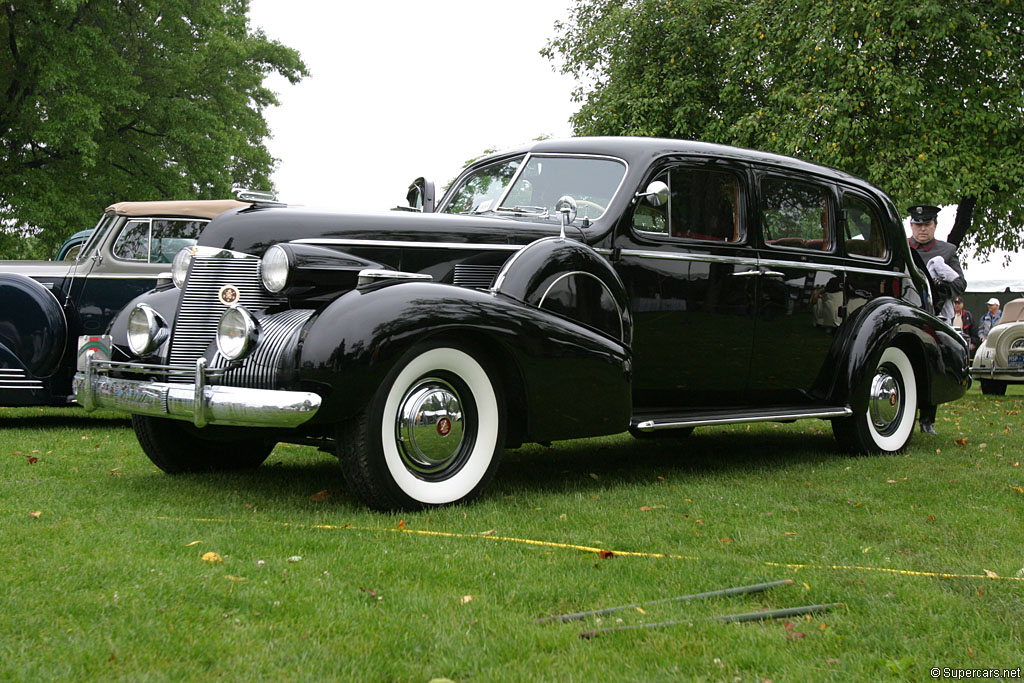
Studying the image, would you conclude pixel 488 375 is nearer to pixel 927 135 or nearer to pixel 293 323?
pixel 293 323

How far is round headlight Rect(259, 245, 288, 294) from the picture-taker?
14.9 feet

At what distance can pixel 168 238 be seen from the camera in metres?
8.86

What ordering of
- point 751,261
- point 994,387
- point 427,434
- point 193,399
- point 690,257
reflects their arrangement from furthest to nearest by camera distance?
1. point 994,387
2. point 751,261
3. point 690,257
4. point 427,434
5. point 193,399

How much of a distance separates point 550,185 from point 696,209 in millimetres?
924

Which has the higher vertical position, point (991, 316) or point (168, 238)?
point (168, 238)

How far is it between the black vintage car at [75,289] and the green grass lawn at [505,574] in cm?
275

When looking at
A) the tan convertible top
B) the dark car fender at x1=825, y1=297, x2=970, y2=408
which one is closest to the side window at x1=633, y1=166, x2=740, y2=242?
the dark car fender at x1=825, y1=297, x2=970, y2=408

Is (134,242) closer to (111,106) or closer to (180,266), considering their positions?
(180,266)

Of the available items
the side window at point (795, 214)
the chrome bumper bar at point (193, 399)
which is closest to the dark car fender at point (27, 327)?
the chrome bumper bar at point (193, 399)

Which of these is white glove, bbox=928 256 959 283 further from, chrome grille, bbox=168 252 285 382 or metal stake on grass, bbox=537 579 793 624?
chrome grille, bbox=168 252 285 382

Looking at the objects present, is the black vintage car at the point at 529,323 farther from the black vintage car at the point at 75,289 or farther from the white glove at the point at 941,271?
the black vintage car at the point at 75,289

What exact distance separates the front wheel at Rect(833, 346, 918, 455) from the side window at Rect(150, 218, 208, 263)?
587 centimetres

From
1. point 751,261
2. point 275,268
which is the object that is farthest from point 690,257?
point 275,268

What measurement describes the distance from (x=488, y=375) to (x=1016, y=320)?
455 inches
